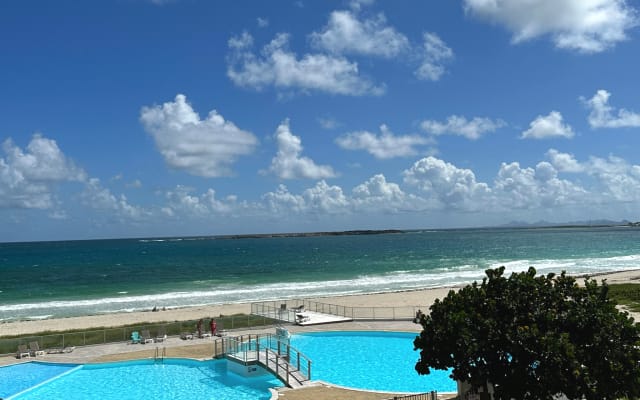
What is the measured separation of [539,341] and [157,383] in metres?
15.8

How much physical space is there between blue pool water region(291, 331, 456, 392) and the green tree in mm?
8457

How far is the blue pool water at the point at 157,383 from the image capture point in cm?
1981

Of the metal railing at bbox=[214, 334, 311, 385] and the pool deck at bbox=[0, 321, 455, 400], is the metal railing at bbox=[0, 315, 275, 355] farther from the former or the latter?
the metal railing at bbox=[214, 334, 311, 385]

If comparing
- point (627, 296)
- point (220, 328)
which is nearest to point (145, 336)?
point (220, 328)

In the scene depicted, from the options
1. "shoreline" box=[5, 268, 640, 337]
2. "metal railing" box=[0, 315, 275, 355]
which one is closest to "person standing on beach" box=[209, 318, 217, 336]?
"metal railing" box=[0, 315, 275, 355]

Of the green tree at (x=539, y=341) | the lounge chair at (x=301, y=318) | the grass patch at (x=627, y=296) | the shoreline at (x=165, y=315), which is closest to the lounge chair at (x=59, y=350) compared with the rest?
the shoreline at (x=165, y=315)

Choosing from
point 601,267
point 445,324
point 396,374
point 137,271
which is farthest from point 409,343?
point 137,271

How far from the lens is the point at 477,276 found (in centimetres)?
6919

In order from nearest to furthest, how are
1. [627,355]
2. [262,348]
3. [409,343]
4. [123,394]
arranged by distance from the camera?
[627,355] < [123,394] < [262,348] < [409,343]

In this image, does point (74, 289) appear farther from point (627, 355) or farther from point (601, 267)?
point (601, 267)

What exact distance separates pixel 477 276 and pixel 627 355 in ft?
197

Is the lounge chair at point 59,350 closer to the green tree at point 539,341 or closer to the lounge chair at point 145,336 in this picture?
the lounge chair at point 145,336

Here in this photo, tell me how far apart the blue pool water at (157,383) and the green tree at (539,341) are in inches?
373

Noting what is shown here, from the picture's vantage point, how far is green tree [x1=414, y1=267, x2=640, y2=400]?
432 inches
